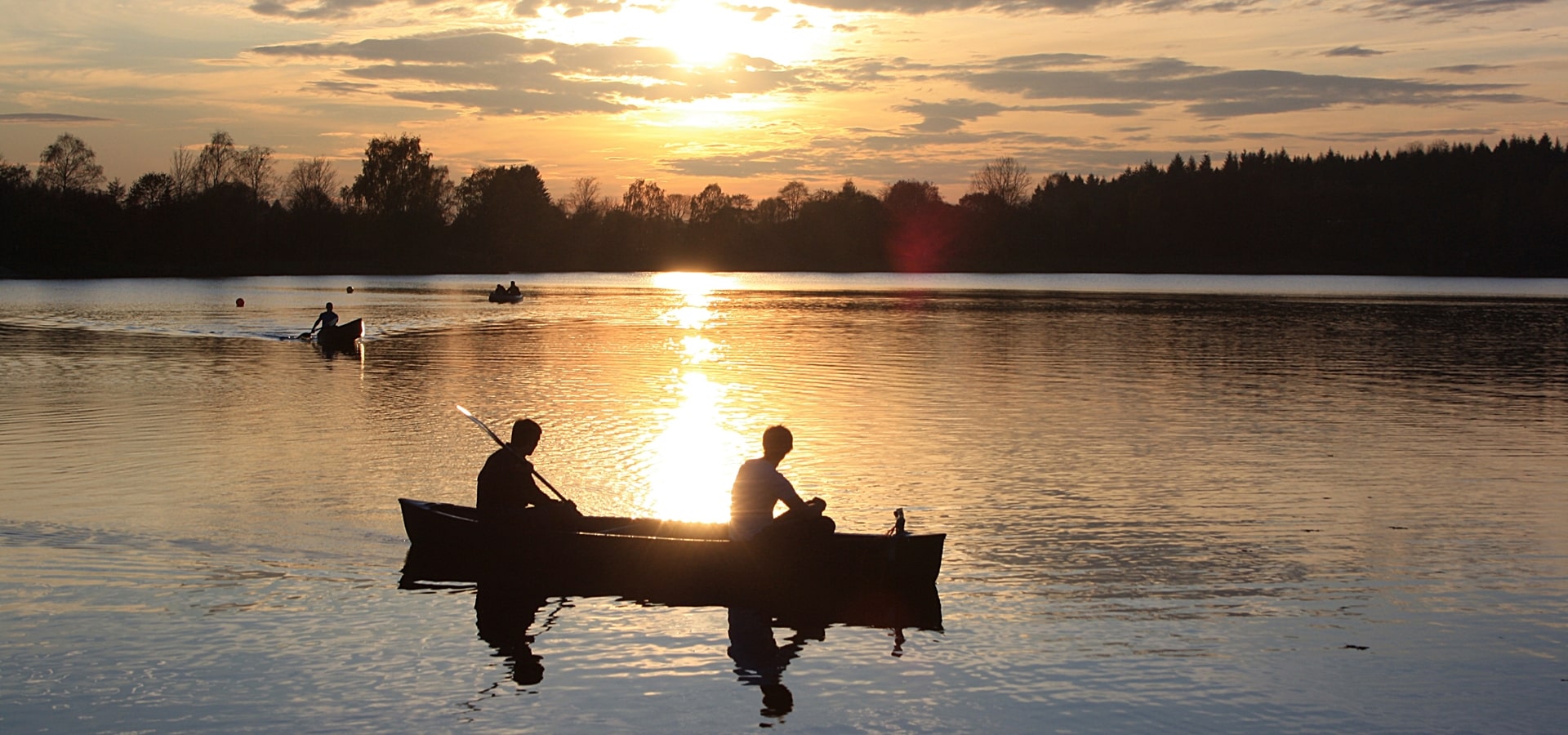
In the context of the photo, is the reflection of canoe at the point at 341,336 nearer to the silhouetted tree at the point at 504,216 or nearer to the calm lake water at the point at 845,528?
the calm lake water at the point at 845,528

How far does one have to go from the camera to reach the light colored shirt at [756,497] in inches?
460

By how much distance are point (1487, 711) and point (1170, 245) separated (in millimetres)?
172898

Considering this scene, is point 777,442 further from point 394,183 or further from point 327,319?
point 394,183

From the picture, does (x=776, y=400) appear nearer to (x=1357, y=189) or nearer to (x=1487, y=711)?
(x=1487, y=711)

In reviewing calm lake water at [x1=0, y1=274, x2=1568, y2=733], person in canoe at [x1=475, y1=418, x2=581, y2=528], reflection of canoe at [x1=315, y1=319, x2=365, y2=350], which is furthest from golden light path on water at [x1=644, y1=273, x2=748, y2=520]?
reflection of canoe at [x1=315, y1=319, x2=365, y2=350]

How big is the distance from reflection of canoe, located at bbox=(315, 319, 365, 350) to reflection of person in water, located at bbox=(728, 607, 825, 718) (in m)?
33.6

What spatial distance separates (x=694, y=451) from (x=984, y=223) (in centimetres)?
15560

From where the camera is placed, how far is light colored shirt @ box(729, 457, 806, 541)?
38.4 feet

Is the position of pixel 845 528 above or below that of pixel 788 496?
below

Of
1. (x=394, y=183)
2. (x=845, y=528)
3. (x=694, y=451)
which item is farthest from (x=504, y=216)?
(x=845, y=528)

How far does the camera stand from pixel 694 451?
2027 centimetres

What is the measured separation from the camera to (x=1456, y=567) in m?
13.3

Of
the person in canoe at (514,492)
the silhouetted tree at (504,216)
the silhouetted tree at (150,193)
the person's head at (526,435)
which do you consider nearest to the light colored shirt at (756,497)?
the person in canoe at (514,492)

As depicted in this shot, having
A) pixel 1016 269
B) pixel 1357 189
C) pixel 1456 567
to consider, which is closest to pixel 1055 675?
pixel 1456 567
